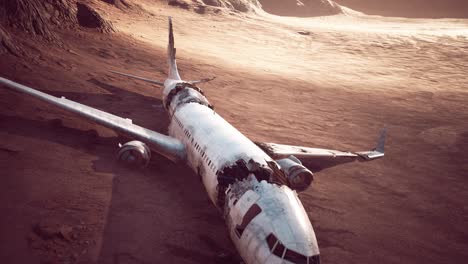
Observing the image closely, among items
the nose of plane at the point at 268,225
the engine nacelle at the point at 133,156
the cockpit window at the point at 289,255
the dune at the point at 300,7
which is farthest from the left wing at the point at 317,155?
the dune at the point at 300,7

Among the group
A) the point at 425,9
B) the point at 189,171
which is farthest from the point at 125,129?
the point at 425,9

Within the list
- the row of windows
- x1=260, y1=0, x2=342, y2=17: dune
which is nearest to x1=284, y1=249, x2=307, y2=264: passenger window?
the row of windows

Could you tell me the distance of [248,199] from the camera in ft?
50.3

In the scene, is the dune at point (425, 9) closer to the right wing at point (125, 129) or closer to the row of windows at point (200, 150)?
the row of windows at point (200, 150)

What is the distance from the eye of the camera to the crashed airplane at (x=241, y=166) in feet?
44.8

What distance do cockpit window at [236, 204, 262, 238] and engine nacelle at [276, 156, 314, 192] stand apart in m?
7.92

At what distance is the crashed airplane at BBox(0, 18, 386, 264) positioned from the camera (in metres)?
13.7

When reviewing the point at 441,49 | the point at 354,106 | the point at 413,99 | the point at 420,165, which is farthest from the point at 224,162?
the point at 441,49

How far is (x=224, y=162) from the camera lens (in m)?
17.9

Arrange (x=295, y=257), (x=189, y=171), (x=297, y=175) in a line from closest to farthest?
(x=295, y=257) → (x=297, y=175) → (x=189, y=171)

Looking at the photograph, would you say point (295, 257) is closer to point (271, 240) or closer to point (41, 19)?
point (271, 240)

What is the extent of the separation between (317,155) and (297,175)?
4903mm

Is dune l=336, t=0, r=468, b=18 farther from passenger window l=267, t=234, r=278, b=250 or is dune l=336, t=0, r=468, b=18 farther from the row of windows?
passenger window l=267, t=234, r=278, b=250

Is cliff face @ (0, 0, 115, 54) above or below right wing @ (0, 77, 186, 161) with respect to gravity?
above
